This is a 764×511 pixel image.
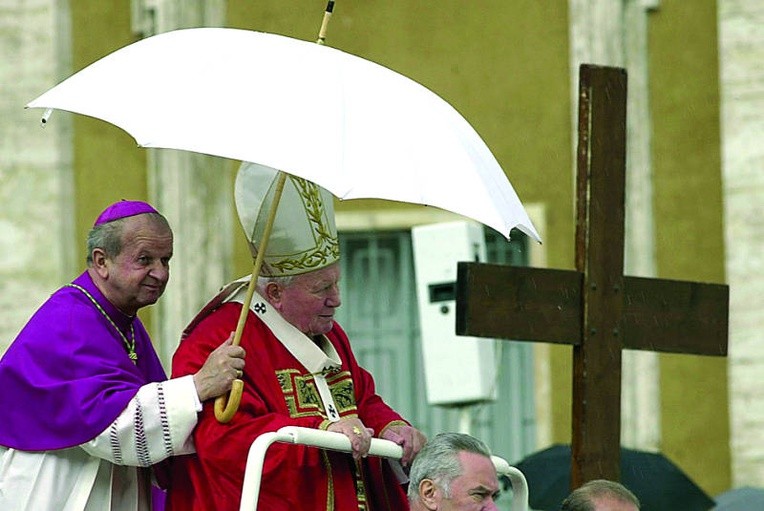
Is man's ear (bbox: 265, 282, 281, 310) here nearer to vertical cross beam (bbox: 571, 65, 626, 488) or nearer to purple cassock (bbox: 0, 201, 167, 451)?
purple cassock (bbox: 0, 201, 167, 451)

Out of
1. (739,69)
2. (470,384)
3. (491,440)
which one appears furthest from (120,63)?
(491,440)

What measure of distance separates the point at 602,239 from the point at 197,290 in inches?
233

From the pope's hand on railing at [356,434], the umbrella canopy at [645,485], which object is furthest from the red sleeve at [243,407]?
the umbrella canopy at [645,485]

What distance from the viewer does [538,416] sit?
44.4 ft

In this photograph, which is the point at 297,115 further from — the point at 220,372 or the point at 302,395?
the point at 302,395

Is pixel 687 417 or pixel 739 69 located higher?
pixel 739 69

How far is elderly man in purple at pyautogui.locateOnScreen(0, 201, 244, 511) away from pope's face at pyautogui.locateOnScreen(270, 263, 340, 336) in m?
0.27

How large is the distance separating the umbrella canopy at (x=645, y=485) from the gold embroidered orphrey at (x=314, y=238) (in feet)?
12.0

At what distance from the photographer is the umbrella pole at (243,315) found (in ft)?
20.3

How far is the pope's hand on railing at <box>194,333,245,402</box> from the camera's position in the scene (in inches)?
244

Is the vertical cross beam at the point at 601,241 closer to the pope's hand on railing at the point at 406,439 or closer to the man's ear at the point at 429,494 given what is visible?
the pope's hand on railing at the point at 406,439

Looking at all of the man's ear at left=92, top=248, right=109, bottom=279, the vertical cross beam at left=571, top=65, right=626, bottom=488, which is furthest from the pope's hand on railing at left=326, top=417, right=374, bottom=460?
the vertical cross beam at left=571, top=65, right=626, bottom=488

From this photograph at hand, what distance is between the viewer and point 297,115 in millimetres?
5934

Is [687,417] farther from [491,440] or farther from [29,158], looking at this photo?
[29,158]
